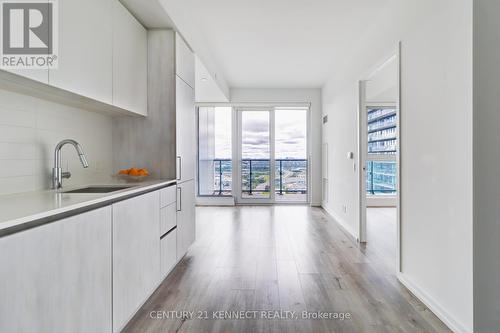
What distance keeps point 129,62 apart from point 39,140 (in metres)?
0.99

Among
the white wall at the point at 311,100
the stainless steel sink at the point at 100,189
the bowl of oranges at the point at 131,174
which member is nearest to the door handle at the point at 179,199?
the bowl of oranges at the point at 131,174

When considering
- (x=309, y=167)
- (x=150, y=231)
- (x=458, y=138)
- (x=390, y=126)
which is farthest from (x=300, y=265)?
(x=390, y=126)

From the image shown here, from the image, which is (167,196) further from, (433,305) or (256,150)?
(256,150)

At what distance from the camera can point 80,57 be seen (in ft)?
5.74

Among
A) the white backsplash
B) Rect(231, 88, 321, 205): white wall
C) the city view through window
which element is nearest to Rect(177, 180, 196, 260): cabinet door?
the white backsplash

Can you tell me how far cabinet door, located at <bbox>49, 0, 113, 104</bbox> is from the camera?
63.1 inches

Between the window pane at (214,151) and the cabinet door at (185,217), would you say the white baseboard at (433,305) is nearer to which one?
the cabinet door at (185,217)

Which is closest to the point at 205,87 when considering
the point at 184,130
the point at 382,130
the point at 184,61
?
the point at 184,61

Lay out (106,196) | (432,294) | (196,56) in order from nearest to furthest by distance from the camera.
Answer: (106,196) → (432,294) → (196,56)

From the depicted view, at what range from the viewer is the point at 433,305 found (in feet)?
6.56

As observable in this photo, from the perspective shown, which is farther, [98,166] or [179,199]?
[179,199]

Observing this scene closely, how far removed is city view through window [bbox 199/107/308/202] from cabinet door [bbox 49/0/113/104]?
451 centimetres

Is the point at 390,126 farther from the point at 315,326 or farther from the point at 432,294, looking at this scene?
the point at 315,326

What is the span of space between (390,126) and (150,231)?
5.74m
